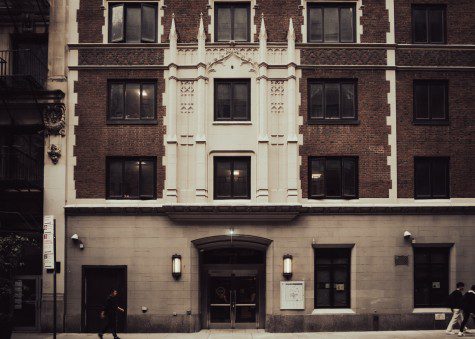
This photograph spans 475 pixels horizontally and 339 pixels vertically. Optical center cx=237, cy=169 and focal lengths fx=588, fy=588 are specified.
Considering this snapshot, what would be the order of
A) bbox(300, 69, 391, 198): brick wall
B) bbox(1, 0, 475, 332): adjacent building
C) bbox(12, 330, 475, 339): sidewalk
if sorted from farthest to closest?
bbox(300, 69, 391, 198): brick wall
bbox(1, 0, 475, 332): adjacent building
bbox(12, 330, 475, 339): sidewalk

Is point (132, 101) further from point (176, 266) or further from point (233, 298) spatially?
point (233, 298)

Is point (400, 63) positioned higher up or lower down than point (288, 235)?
higher up

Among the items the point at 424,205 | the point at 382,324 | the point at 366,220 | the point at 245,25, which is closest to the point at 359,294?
the point at 382,324

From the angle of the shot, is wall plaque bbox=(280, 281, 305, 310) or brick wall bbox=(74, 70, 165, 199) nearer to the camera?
wall plaque bbox=(280, 281, 305, 310)

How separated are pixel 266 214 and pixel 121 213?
561 cm

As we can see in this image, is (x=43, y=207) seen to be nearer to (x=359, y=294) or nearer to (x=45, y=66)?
(x=45, y=66)

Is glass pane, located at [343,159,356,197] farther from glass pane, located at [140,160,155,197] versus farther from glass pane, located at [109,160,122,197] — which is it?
glass pane, located at [109,160,122,197]

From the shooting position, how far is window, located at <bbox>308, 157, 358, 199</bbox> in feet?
76.0

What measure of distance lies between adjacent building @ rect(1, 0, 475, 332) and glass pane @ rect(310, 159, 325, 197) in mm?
56

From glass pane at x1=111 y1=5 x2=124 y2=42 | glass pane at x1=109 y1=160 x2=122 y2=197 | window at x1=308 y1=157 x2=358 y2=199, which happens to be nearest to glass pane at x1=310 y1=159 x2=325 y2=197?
window at x1=308 y1=157 x2=358 y2=199

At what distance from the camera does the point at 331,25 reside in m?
23.7

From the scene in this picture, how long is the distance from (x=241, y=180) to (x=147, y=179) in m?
3.71

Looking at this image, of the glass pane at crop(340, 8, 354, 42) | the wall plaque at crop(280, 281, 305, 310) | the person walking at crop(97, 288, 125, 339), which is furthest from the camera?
the glass pane at crop(340, 8, 354, 42)

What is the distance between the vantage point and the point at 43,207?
2289 centimetres
